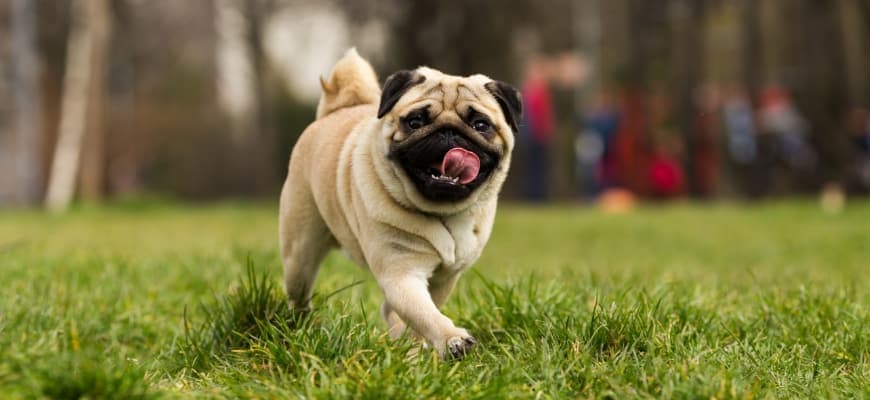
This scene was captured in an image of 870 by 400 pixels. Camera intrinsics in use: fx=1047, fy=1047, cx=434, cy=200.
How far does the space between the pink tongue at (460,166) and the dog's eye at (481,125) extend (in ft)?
0.63

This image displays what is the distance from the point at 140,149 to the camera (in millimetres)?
30281

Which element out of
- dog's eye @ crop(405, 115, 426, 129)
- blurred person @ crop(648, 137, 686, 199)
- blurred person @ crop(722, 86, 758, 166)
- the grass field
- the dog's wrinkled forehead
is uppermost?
the dog's wrinkled forehead

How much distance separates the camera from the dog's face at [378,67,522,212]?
12.9 feet

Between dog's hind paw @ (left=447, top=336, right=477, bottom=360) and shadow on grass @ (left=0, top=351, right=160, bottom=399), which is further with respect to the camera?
dog's hind paw @ (left=447, top=336, right=477, bottom=360)

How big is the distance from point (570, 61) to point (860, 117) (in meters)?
6.41

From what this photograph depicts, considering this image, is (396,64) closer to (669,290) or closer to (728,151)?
(728,151)

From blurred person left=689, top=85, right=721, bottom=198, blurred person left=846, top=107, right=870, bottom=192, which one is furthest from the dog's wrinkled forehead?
blurred person left=689, top=85, right=721, bottom=198

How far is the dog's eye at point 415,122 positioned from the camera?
13.2 feet

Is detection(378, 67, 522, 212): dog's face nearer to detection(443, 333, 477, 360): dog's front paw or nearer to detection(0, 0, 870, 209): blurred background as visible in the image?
detection(443, 333, 477, 360): dog's front paw

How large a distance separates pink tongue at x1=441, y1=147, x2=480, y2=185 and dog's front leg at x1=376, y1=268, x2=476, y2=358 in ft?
1.34

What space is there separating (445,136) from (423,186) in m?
0.21

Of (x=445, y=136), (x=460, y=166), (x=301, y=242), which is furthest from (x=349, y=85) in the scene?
(x=460, y=166)

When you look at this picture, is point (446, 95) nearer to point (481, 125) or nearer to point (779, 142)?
point (481, 125)

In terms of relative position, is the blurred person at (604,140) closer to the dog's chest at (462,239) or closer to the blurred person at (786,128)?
the blurred person at (786,128)
